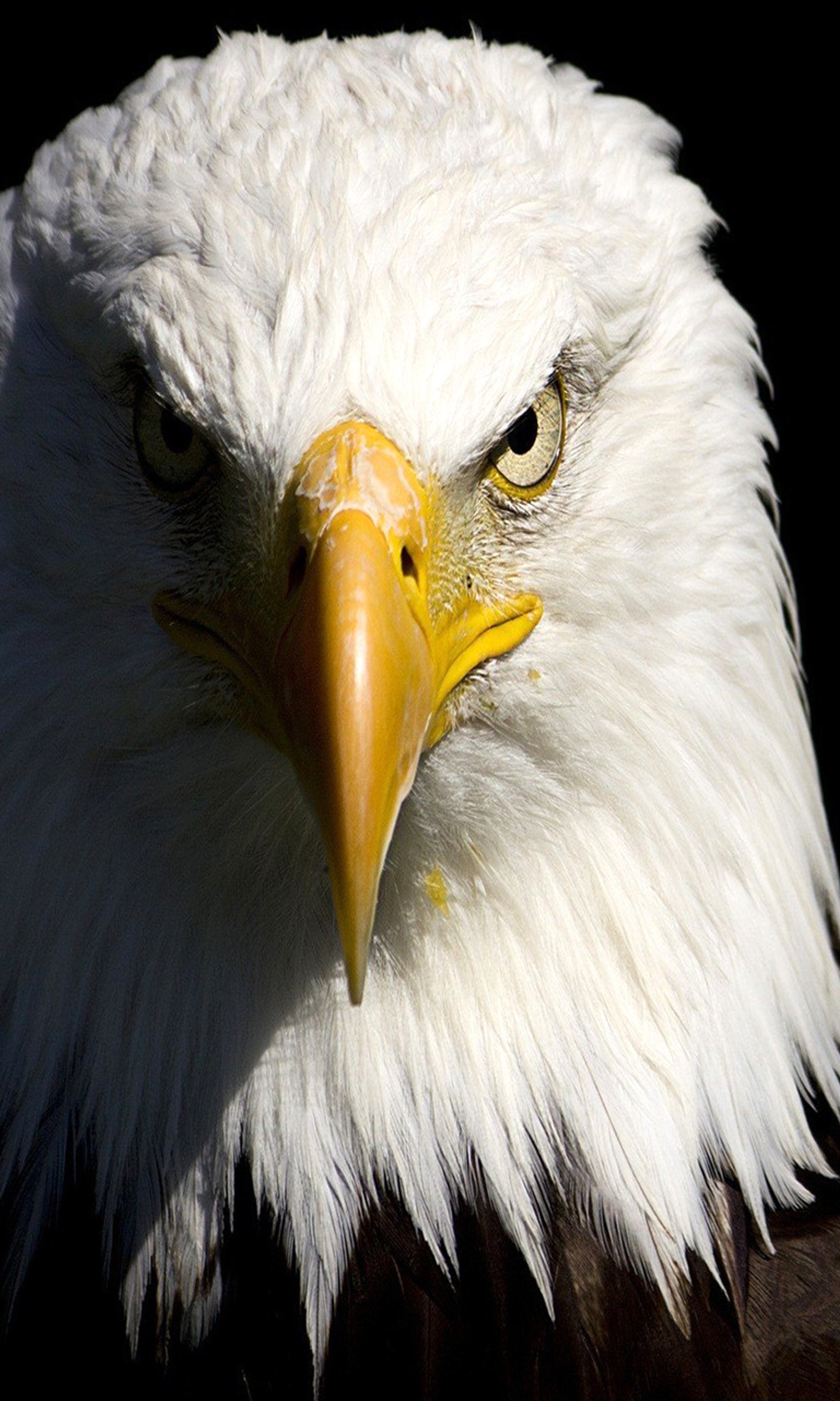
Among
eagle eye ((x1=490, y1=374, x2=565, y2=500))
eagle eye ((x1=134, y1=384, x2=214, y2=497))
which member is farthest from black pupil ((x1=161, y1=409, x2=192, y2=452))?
eagle eye ((x1=490, y1=374, x2=565, y2=500))

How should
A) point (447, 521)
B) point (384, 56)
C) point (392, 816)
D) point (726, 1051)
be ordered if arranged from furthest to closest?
point (384, 56) < point (726, 1051) < point (447, 521) < point (392, 816)

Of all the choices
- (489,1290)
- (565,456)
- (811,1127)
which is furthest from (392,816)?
(811,1127)

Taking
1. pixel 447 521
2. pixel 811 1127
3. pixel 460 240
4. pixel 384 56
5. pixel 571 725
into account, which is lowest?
pixel 811 1127

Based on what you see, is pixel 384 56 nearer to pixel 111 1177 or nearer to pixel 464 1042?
pixel 464 1042

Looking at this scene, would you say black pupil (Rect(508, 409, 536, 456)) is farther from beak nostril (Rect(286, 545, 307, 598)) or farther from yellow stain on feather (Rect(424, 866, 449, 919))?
yellow stain on feather (Rect(424, 866, 449, 919))

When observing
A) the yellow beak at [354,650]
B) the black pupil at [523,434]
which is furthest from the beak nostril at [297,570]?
the black pupil at [523,434]

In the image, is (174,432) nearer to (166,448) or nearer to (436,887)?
(166,448)

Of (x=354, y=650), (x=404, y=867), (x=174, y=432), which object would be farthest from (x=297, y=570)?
(x=404, y=867)
